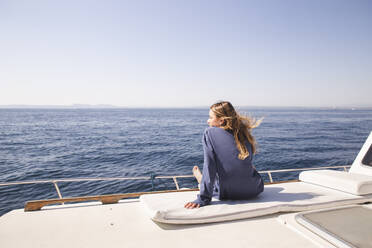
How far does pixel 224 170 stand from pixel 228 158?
0.17m

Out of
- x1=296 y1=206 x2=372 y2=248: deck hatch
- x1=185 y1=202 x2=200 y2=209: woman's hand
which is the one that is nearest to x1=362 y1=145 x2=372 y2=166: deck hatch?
x1=296 y1=206 x2=372 y2=248: deck hatch

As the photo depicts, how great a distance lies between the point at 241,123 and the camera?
2684mm

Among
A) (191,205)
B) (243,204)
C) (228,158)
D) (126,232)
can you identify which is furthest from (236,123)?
(126,232)

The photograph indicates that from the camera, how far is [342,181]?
126 inches

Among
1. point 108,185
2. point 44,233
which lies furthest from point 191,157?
point 44,233

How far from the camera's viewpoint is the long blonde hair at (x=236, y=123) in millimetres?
2601

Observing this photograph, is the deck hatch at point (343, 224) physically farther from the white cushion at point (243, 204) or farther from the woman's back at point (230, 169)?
the woman's back at point (230, 169)

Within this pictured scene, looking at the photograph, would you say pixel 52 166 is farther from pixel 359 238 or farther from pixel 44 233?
pixel 359 238

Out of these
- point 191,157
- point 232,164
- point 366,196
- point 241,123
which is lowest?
point 191,157

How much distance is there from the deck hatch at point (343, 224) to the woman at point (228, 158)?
69 centimetres

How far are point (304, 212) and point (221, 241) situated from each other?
1.19m

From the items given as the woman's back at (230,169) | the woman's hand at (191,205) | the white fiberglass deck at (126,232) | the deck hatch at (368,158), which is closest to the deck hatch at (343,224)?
the white fiberglass deck at (126,232)

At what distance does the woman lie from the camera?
2.55 m

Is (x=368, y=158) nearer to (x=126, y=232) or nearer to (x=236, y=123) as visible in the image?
(x=236, y=123)
